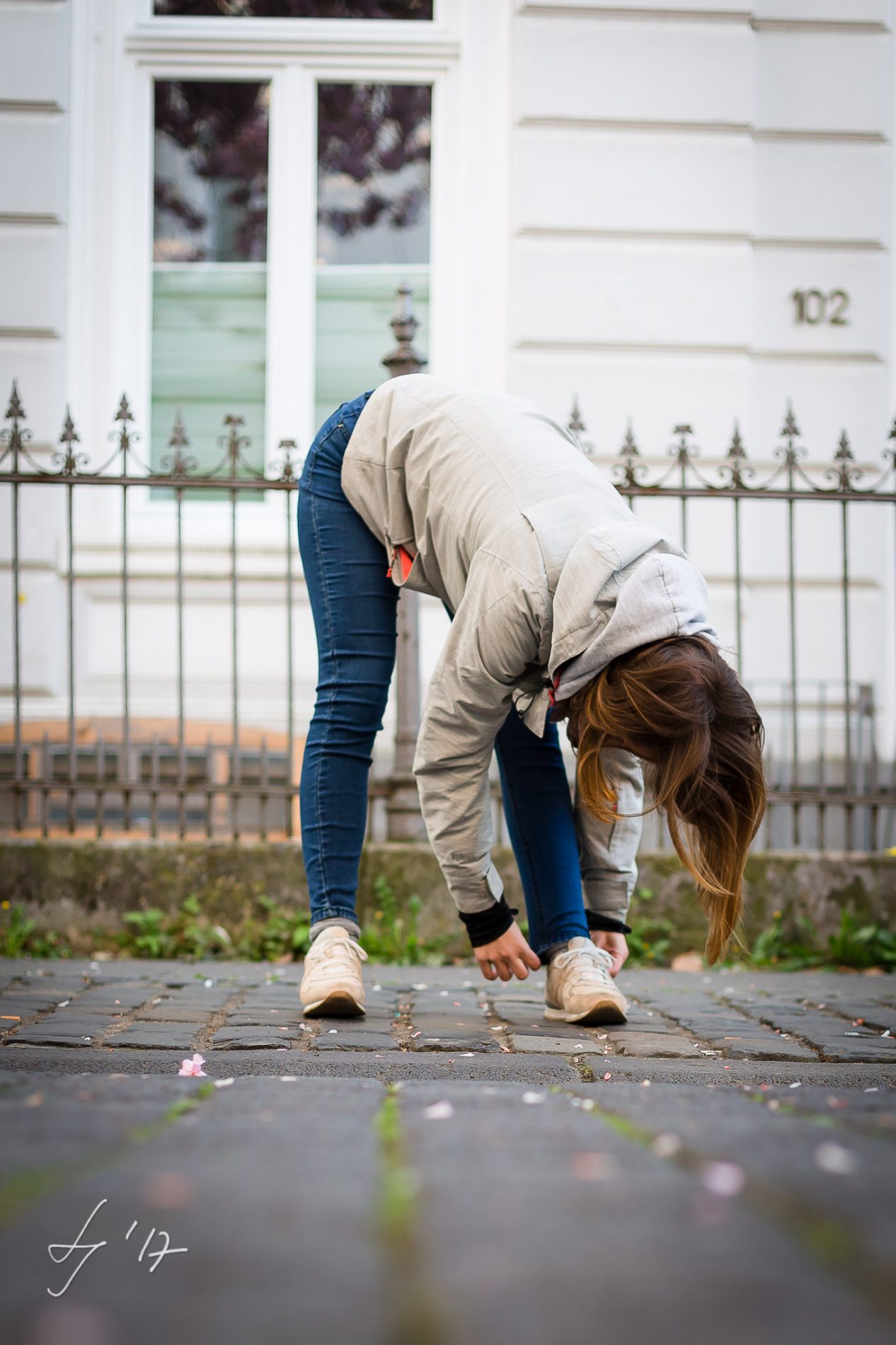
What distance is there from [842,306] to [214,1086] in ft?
17.8

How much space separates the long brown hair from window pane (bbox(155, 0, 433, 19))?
5293mm

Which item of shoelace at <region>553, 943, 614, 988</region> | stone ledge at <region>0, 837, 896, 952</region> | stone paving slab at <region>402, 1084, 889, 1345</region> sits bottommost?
stone ledge at <region>0, 837, 896, 952</region>

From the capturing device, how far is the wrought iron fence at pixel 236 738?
4020 millimetres

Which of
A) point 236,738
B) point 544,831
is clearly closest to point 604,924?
point 544,831

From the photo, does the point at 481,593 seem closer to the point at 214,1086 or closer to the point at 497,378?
the point at 214,1086

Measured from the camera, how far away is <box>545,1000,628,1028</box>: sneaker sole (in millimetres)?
2477

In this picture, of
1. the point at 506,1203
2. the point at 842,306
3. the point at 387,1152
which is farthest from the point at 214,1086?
the point at 842,306

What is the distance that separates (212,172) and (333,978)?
496cm

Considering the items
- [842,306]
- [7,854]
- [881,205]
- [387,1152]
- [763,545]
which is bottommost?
[7,854]

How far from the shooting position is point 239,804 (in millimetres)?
4652

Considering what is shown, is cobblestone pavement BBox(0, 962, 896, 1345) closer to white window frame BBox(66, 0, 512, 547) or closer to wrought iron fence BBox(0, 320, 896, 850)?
wrought iron fence BBox(0, 320, 896, 850)

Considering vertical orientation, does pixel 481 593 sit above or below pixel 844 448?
below

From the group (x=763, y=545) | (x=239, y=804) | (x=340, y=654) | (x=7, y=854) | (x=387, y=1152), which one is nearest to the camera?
(x=387, y=1152)

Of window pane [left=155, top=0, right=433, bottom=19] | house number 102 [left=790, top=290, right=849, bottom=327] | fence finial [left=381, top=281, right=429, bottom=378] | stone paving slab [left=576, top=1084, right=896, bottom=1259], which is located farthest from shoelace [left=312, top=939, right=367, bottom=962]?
window pane [left=155, top=0, right=433, bottom=19]
